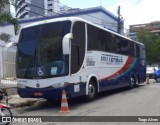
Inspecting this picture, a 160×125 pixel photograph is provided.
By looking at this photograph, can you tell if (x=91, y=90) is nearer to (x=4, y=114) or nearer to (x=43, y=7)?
(x=4, y=114)

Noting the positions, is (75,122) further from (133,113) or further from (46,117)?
(133,113)

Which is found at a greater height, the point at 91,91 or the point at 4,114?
the point at 91,91

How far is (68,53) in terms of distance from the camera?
11484mm

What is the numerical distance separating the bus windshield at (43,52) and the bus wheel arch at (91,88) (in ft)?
6.67

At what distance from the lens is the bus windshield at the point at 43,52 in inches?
474

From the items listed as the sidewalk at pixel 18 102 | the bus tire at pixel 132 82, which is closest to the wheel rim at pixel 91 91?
the sidewalk at pixel 18 102

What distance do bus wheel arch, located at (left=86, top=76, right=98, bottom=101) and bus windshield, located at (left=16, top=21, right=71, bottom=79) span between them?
2.03 meters

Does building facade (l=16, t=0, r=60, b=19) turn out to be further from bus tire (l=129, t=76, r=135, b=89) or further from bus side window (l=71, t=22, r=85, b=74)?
bus side window (l=71, t=22, r=85, b=74)

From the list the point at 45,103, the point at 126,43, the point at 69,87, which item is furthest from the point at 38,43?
the point at 126,43

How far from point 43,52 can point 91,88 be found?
2.98 m

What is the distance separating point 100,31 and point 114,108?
4.92 metres

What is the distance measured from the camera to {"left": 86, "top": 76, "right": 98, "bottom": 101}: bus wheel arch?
13656mm

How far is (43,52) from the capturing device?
12336 mm

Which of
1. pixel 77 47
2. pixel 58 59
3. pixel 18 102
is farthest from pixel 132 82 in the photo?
pixel 58 59
